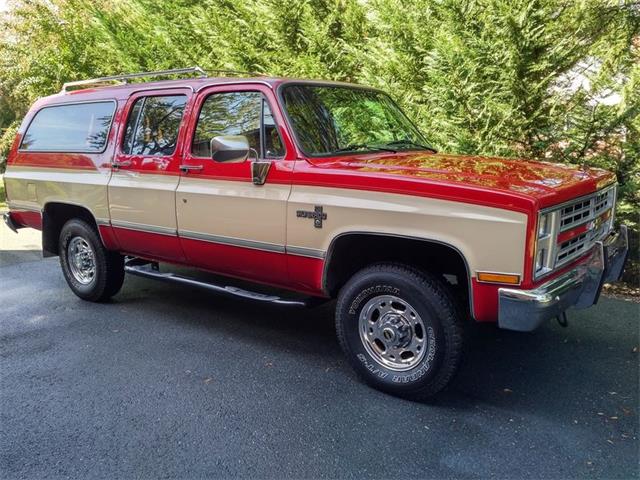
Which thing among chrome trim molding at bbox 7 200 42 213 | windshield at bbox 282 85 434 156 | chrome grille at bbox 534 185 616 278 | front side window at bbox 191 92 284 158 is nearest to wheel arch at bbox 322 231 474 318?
chrome grille at bbox 534 185 616 278

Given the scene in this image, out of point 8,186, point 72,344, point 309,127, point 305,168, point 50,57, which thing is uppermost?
point 50,57

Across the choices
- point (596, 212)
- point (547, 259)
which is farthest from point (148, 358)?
point (596, 212)

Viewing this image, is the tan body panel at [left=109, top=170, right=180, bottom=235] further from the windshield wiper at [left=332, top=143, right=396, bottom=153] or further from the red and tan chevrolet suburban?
the windshield wiper at [left=332, top=143, right=396, bottom=153]

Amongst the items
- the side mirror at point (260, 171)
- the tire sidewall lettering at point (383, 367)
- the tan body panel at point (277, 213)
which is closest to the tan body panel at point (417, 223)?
the tan body panel at point (277, 213)

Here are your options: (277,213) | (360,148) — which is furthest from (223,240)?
(360,148)

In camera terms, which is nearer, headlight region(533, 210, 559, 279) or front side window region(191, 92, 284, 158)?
headlight region(533, 210, 559, 279)

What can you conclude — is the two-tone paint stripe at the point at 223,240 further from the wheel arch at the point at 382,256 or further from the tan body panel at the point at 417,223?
the wheel arch at the point at 382,256

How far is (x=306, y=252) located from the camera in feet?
13.0

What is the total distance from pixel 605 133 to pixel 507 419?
12.5 ft

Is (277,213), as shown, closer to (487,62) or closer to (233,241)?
(233,241)

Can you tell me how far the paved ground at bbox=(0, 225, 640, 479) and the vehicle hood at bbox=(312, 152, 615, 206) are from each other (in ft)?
4.40

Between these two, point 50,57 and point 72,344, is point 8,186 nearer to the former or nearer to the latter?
point 72,344

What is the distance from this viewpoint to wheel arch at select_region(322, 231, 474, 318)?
3639 millimetres

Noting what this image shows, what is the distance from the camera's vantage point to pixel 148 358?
14.4 feet
